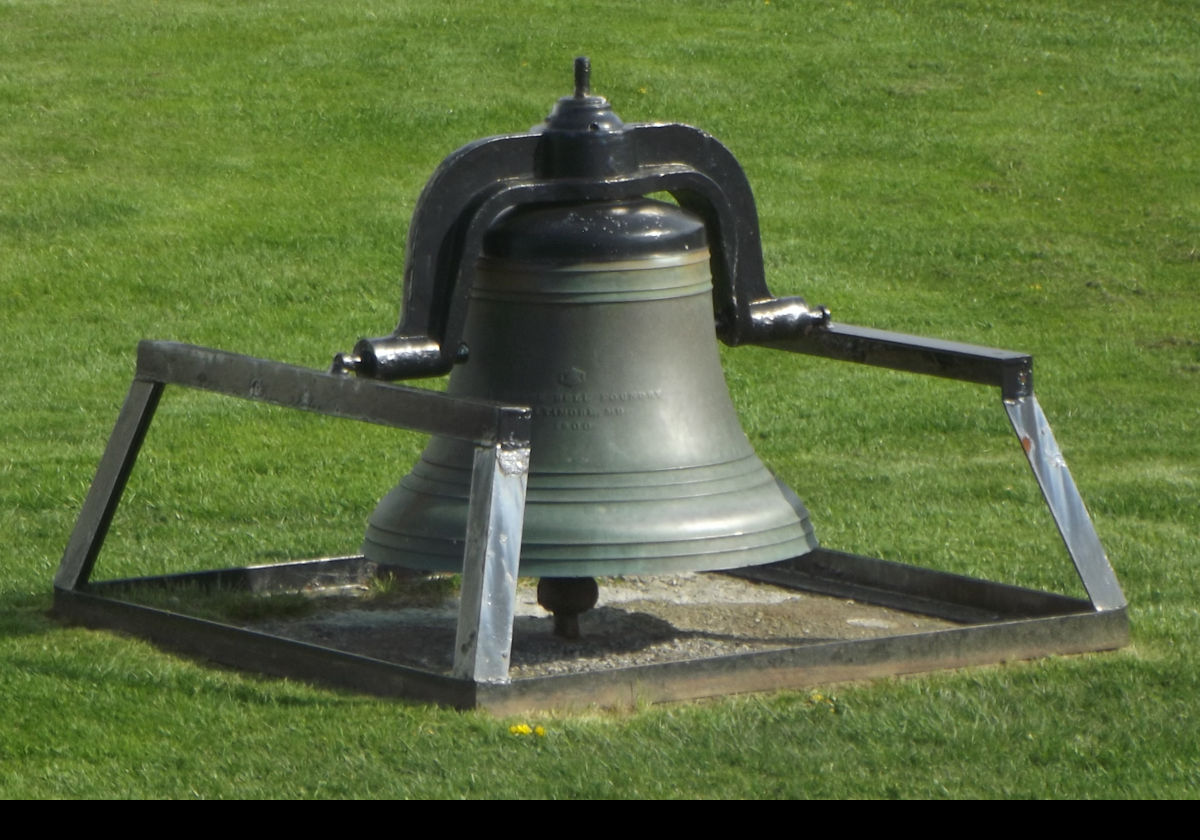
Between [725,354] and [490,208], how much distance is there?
18.8 ft

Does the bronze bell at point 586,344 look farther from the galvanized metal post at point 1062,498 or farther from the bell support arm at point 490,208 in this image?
the galvanized metal post at point 1062,498

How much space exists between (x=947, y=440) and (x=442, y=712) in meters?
4.55

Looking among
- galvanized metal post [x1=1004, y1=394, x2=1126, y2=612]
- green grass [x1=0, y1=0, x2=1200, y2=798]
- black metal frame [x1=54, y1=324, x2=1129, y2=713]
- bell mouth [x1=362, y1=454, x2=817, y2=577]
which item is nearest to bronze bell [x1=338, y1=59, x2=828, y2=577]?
bell mouth [x1=362, y1=454, x2=817, y2=577]

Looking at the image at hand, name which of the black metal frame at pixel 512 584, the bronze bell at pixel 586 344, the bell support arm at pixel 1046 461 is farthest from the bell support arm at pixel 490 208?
the bell support arm at pixel 1046 461

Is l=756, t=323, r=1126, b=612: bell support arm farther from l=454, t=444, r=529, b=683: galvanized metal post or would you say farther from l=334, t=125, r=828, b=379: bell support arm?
l=454, t=444, r=529, b=683: galvanized metal post

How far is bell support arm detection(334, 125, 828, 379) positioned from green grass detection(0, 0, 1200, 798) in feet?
2.80

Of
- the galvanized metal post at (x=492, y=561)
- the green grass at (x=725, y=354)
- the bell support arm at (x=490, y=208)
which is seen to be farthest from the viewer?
the bell support arm at (x=490, y=208)

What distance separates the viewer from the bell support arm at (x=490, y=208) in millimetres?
5004

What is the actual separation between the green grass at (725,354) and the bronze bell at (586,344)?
18.7 inches

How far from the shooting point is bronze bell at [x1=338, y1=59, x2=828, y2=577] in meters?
5.05

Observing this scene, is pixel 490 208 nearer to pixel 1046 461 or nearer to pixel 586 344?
pixel 586 344

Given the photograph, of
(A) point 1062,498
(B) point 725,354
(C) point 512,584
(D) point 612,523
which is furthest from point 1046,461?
(B) point 725,354

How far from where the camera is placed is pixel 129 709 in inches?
194

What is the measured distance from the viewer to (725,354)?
Result: 35.1 feet
